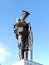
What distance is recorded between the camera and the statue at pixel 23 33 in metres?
16.3

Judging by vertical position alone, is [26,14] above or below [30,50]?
above

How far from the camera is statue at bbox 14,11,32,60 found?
16.3 meters

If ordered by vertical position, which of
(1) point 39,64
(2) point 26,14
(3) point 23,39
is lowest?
(1) point 39,64

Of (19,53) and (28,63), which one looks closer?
(28,63)

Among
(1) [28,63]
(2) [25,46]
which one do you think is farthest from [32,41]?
(1) [28,63]

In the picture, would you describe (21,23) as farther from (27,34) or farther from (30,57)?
(30,57)

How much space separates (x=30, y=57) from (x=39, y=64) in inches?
24.3

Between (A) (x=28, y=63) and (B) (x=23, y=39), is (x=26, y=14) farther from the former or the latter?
(A) (x=28, y=63)

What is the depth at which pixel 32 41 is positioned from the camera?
16.2m

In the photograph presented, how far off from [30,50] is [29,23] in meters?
1.49

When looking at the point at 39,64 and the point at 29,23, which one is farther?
the point at 29,23

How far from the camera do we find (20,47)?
53.6 ft

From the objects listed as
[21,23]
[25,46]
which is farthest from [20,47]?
[21,23]

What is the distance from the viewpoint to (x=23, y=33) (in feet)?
54.3
